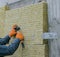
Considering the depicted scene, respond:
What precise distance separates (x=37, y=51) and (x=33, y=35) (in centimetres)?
22

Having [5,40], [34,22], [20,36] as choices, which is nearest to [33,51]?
[20,36]

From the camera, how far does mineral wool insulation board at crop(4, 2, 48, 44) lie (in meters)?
2.79

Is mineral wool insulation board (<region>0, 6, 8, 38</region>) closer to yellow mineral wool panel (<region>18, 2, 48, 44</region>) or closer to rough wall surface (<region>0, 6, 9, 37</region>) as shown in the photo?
rough wall surface (<region>0, 6, 9, 37</region>)

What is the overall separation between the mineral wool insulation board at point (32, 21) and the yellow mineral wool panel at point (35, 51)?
2.5 inches

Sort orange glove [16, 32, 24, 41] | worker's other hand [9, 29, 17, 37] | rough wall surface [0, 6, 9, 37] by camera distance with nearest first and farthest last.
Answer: orange glove [16, 32, 24, 41], worker's other hand [9, 29, 17, 37], rough wall surface [0, 6, 9, 37]

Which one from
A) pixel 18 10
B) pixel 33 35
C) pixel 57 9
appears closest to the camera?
pixel 57 9

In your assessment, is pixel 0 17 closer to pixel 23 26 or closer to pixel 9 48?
pixel 23 26

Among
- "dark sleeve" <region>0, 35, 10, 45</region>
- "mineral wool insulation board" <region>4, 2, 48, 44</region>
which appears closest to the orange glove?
"mineral wool insulation board" <region>4, 2, 48, 44</region>

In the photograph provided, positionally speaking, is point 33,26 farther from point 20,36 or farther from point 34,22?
point 20,36

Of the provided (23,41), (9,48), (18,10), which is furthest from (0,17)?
(9,48)

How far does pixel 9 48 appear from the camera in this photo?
8.87ft

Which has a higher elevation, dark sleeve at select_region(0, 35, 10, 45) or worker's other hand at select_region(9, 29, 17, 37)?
worker's other hand at select_region(9, 29, 17, 37)

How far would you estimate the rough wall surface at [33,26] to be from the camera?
9.13ft

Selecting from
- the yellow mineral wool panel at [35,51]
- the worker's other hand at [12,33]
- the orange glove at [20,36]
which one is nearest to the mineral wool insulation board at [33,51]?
the yellow mineral wool panel at [35,51]
